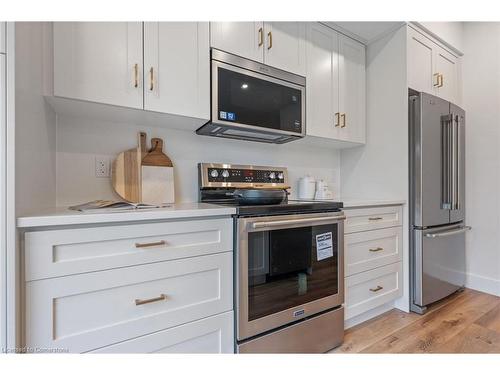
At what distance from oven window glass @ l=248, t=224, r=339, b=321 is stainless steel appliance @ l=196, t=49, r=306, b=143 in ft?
2.37

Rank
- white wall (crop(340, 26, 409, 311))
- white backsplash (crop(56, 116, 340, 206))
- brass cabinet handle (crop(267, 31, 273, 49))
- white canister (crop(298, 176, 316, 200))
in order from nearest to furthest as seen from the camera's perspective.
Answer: white backsplash (crop(56, 116, 340, 206)) → brass cabinet handle (crop(267, 31, 273, 49)) → white wall (crop(340, 26, 409, 311)) → white canister (crop(298, 176, 316, 200))

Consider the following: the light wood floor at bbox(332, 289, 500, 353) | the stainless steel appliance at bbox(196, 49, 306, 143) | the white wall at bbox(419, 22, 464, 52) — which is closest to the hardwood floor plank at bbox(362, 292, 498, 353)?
the light wood floor at bbox(332, 289, 500, 353)

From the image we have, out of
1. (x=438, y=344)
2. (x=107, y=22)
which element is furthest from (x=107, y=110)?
(x=438, y=344)

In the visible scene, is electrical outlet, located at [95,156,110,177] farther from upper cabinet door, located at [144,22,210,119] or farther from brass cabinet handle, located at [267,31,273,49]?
brass cabinet handle, located at [267,31,273,49]

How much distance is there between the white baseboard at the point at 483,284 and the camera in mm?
2351

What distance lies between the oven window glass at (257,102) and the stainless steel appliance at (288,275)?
494 millimetres

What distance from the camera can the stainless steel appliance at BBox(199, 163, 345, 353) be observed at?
4.19ft

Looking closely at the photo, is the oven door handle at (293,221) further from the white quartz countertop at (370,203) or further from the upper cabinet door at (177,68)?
the upper cabinet door at (177,68)

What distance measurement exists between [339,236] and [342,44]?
1.59 m

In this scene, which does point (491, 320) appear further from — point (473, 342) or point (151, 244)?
point (151, 244)

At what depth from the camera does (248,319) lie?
1282mm

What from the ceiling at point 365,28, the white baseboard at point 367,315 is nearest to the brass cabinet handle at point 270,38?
the ceiling at point 365,28

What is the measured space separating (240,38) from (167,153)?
87 cm

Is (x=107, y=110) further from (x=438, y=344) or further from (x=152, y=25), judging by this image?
(x=438, y=344)
